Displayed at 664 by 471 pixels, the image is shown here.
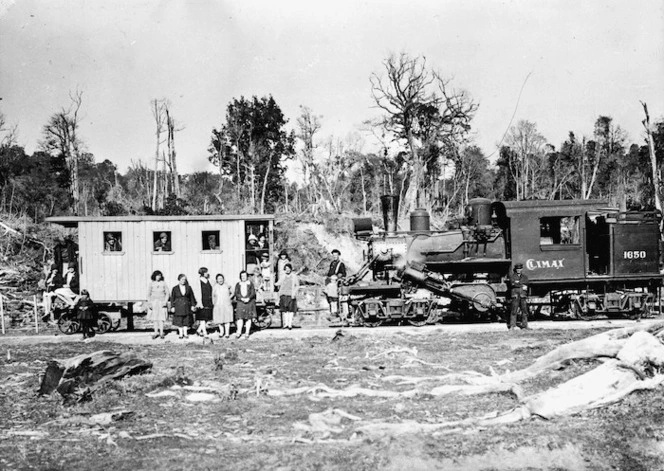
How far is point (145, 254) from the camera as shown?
1470 centimetres

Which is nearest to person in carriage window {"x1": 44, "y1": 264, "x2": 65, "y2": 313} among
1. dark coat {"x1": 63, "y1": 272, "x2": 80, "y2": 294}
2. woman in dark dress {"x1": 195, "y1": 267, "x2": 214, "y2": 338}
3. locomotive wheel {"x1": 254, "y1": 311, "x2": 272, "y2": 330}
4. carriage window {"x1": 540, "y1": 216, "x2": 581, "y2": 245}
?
dark coat {"x1": 63, "y1": 272, "x2": 80, "y2": 294}

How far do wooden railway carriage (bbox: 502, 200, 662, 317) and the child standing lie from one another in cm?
534

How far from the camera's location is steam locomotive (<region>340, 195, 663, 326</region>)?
1428 centimetres

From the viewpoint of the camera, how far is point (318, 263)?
2542 cm

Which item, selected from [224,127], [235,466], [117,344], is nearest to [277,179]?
[224,127]

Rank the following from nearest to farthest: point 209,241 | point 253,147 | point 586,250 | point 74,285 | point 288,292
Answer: point 288,292
point 586,250
point 74,285
point 209,241
point 253,147

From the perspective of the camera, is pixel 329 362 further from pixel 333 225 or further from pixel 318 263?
pixel 333 225

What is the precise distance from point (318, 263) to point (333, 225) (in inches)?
163

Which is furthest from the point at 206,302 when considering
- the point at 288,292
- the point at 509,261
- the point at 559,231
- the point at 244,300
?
the point at 559,231

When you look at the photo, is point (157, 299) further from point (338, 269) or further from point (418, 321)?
point (418, 321)

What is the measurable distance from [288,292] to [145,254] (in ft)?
12.5

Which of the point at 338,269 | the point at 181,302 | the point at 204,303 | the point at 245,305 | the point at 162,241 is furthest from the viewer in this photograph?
the point at 338,269

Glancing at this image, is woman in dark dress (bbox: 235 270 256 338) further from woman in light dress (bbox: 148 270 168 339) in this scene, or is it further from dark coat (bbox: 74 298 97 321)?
dark coat (bbox: 74 298 97 321)

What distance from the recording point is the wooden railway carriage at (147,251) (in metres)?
14.6
